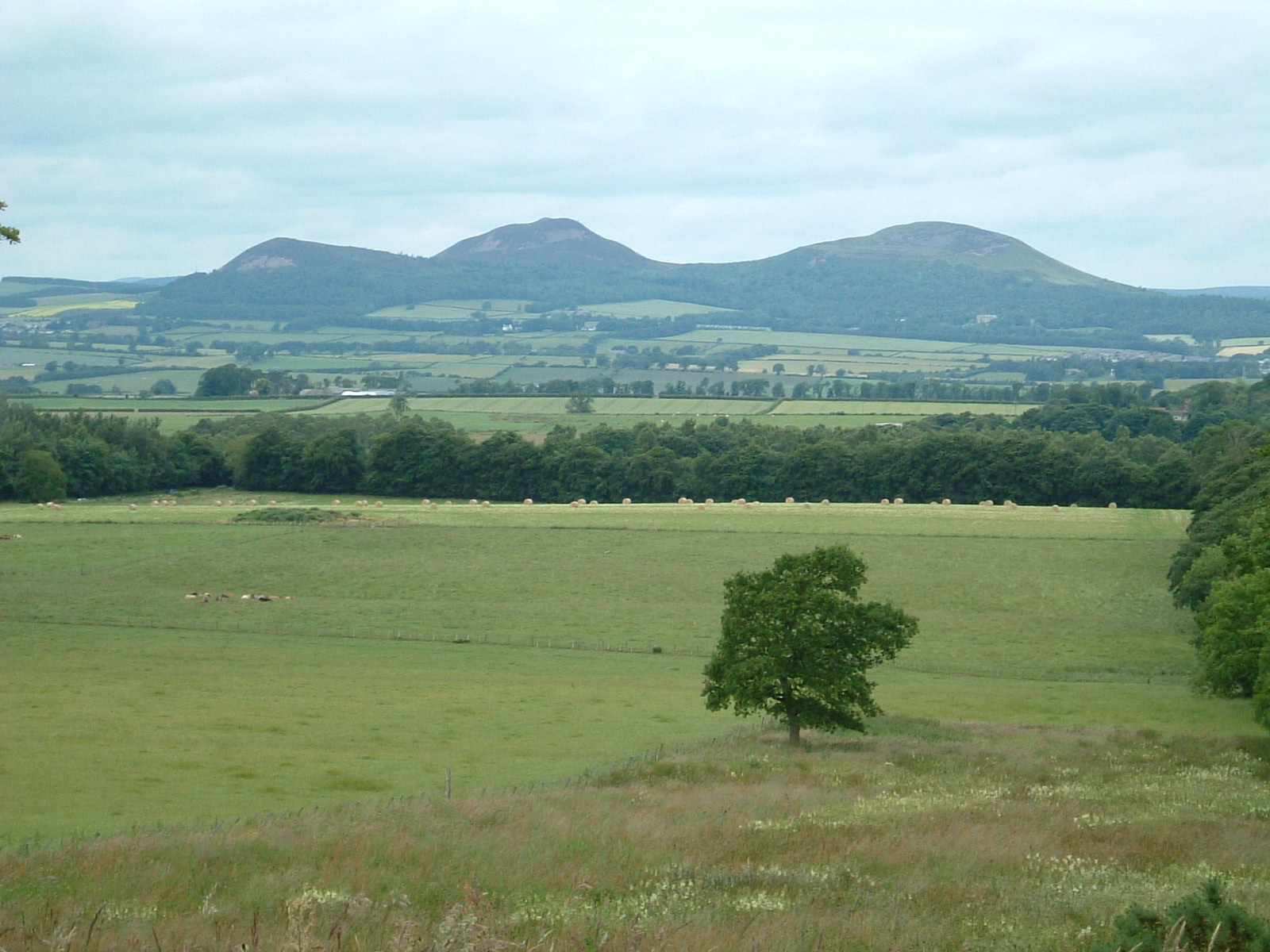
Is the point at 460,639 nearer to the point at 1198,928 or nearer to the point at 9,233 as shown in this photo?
the point at 9,233

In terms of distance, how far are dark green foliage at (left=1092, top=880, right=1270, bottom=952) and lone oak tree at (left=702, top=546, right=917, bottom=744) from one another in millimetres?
23323

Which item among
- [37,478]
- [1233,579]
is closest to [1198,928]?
[1233,579]

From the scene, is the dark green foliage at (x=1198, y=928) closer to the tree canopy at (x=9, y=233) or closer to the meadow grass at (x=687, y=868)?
the meadow grass at (x=687, y=868)

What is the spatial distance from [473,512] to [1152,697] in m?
58.9

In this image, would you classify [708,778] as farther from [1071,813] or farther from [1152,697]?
[1152,697]

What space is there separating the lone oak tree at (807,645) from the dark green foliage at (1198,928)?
76.5 ft

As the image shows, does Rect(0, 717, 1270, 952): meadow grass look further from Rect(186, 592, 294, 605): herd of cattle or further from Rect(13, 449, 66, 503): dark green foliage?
Rect(13, 449, 66, 503): dark green foliage

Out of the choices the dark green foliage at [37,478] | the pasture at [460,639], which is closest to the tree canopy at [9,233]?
the pasture at [460,639]

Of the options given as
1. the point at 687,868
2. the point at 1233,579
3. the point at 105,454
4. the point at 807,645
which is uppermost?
the point at 1233,579

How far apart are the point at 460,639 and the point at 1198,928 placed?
44874 millimetres

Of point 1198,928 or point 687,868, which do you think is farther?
point 687,868

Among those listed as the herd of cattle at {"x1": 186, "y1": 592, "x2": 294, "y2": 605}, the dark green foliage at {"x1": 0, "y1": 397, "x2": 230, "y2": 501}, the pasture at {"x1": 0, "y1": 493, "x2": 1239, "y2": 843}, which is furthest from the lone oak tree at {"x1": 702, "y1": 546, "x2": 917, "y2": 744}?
the dark green foliage at {"x1": 0, "y1": 397, "x2": 230, "y2": 501}

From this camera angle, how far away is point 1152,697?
42656mm

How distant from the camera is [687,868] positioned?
1570cm
